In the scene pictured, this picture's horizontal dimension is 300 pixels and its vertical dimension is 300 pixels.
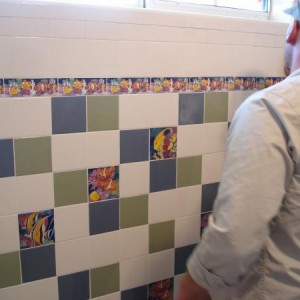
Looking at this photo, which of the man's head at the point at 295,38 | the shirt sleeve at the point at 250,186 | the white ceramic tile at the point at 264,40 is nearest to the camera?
the shirt sleeve at the point at 250,186


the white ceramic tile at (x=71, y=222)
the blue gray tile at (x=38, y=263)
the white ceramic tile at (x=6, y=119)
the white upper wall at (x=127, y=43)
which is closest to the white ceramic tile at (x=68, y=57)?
the white upper wall at (x=127, y=43)

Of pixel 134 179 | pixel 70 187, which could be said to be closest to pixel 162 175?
pixel 134 179

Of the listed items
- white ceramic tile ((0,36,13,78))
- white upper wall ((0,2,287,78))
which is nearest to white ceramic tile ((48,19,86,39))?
white upper wall ((0,2,287,78))

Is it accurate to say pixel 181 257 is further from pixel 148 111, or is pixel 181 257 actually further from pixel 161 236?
pixel 148 111

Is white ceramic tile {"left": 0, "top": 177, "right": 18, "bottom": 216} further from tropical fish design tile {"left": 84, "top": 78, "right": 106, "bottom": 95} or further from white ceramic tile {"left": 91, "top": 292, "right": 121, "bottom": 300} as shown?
white ceramic tile {"left": 91, "top": 292, "right": 121, "bottom": 300}

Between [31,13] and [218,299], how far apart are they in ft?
2.71

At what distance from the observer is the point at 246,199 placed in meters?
0.66

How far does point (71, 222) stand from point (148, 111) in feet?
1.36

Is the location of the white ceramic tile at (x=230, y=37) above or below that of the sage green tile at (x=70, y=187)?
above

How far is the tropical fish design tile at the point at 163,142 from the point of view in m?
1.21

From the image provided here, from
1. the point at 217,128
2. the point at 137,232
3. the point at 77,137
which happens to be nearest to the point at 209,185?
the point at 217,128

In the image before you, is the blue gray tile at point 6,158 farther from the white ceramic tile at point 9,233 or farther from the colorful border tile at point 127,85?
the colorful border tile at point 127,85

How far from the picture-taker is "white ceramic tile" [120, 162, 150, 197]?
1.19 metres

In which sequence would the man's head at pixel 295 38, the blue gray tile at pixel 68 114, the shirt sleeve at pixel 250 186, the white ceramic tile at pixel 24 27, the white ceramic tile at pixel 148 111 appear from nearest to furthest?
the shirt sleeve at pixel 250 186
the man's head at pixel 295 38
the white ceramic tile at pixel 24 27
the blue gray tile at pixel 68 114
the white ceramic tile at pixel 148 111
